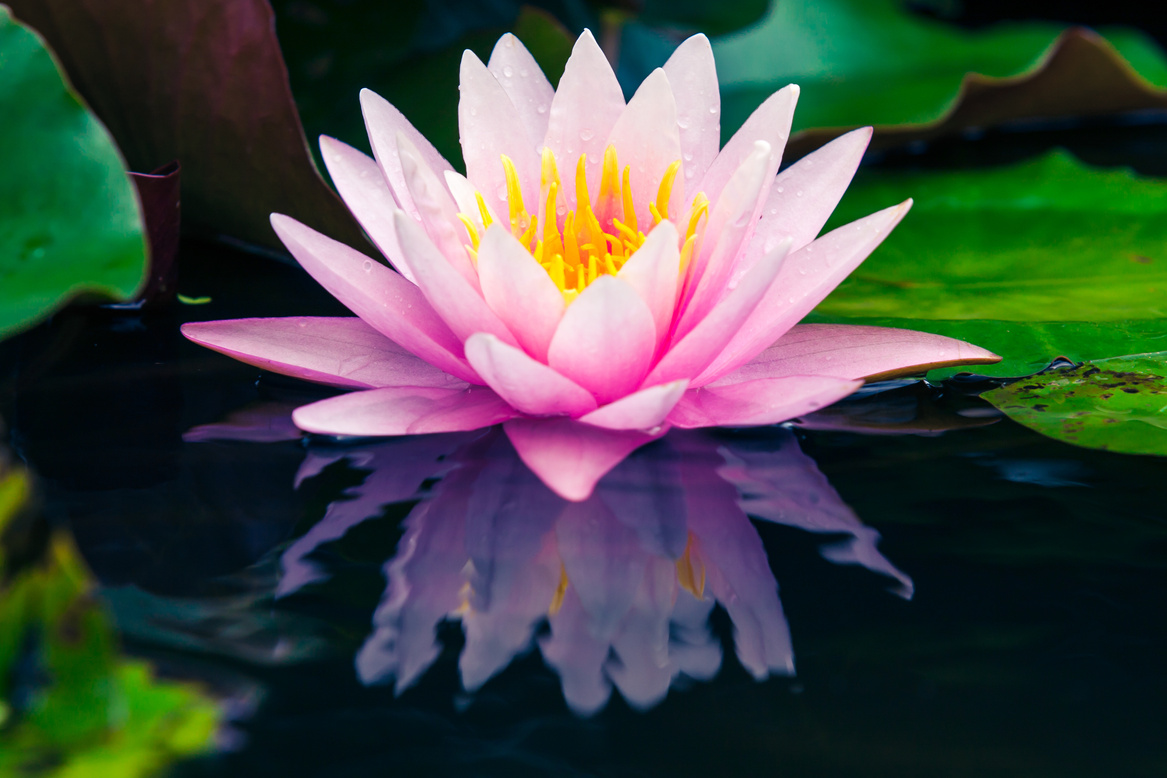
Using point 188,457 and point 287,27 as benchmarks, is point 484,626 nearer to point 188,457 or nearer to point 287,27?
point 188,457

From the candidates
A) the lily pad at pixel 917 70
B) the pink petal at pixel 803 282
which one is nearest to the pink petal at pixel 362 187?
the pink petal at pixel 803 282

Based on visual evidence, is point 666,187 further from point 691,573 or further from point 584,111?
point 691,573

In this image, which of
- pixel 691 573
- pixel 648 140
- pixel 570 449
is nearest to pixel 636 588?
pixel 691 573

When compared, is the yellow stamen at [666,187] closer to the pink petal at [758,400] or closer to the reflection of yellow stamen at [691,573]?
the pink petal at [758,400]

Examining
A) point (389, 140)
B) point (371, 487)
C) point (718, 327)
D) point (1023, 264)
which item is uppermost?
point (389, 140)


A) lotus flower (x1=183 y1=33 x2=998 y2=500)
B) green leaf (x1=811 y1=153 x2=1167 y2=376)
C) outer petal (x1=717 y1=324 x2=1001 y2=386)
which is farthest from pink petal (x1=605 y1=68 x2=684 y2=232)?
green leaf (x1=811 y1=153 x2=1167 y2=376)

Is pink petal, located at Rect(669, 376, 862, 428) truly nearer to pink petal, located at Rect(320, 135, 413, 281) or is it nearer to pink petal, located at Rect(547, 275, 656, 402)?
pink petal, located at Rect(547, 275, 656, 402)

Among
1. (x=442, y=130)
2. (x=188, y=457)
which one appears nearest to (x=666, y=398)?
(x=188, y=457)
